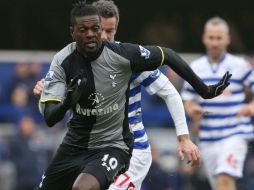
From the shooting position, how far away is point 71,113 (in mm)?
8523

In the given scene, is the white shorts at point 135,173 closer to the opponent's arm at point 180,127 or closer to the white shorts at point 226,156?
the opponent's arm at point 180,127

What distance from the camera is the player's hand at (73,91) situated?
25.0ft

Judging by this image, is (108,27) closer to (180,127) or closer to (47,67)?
(180,127)

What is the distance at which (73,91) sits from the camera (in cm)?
761

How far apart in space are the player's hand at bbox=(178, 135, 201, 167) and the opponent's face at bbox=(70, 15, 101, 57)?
115 centimetres

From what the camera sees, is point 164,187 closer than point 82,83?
No

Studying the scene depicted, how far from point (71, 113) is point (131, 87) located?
22.1 inches

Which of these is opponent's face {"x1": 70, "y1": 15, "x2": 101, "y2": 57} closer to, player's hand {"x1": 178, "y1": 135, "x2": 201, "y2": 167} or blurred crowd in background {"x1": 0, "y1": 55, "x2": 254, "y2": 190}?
player's hand {"x1": 178, "y1": 135, "x2": 201, "y2": 167}

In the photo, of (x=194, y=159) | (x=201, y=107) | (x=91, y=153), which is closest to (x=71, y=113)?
(x=91, y=153)

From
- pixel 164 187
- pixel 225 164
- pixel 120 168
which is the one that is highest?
pixel 120 168

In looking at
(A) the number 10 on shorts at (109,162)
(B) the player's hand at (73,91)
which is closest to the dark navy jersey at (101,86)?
(A) the number 10 on shorts at (109,162)

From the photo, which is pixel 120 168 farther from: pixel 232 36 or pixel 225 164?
pixel 232 36

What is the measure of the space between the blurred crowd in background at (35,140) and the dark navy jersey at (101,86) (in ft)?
16.7

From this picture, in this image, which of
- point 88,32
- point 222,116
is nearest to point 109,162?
point 88,32
